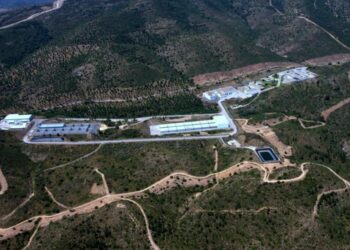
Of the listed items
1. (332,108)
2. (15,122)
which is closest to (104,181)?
(15,122)

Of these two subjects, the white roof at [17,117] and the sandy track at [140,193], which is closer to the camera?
the sandy track at [140,193]

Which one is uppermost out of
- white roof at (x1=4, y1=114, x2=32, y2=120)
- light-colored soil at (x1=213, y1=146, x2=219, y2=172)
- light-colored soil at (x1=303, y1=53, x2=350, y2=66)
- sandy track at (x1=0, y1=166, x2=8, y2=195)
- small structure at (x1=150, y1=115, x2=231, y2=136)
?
white roof at (x1=4, y1=114, x2=32, y2=120)

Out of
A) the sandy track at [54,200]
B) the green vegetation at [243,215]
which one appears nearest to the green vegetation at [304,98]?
the green vegetation at [243,215]

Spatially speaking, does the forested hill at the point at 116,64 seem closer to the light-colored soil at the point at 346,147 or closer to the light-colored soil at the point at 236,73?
the light-colored soil at the point at 236,73

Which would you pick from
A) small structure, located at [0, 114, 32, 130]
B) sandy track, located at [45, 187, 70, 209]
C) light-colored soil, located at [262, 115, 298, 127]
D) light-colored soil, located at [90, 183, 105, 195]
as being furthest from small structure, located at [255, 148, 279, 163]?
small structure, located at [0, 114, 32, 130]

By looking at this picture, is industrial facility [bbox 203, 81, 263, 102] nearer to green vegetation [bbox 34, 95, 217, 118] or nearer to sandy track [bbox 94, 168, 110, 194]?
green vegetation [bbox 34, 95, 217, 118]
